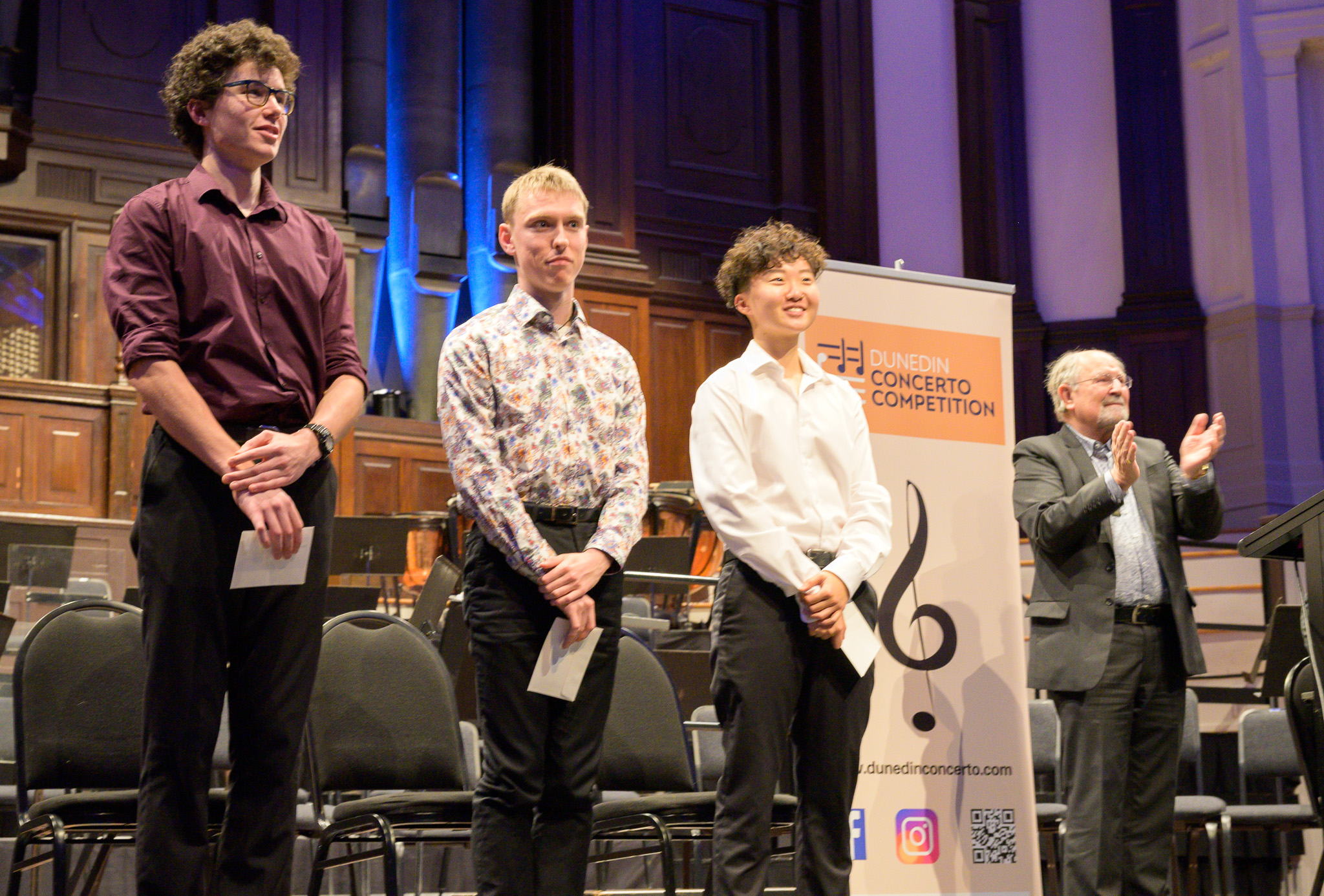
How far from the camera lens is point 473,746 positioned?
134 inches

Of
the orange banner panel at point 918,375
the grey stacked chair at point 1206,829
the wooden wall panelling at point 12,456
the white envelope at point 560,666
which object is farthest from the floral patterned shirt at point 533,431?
the wooden wall panelling at point 12,456

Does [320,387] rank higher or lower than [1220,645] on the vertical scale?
higher

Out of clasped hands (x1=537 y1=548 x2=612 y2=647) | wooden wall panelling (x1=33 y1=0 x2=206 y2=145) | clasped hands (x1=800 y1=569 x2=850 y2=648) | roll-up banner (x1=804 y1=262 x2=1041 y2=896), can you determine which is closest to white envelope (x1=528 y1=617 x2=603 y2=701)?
clasped hands (x1=537 y1=548 x2=612 y2=647)

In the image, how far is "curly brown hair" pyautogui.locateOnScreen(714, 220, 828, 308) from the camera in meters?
3.03

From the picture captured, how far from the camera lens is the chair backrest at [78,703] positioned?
2.56 meters

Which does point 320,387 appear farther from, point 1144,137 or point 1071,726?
point 1144,137

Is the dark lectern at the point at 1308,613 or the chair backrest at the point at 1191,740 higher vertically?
the dark lectern at the point at 1308,613

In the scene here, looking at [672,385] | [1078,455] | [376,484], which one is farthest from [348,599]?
[672,385]

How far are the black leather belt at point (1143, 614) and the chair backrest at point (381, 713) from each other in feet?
5.16

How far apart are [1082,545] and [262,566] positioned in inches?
83.2

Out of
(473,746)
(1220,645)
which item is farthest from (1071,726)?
(1220,645)

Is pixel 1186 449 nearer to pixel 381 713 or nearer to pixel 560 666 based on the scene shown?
pixel 560 666

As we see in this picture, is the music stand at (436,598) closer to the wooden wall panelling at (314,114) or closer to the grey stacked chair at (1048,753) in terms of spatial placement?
the grey stacked chair at (1048,753)

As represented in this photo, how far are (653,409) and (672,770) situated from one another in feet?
22.8
